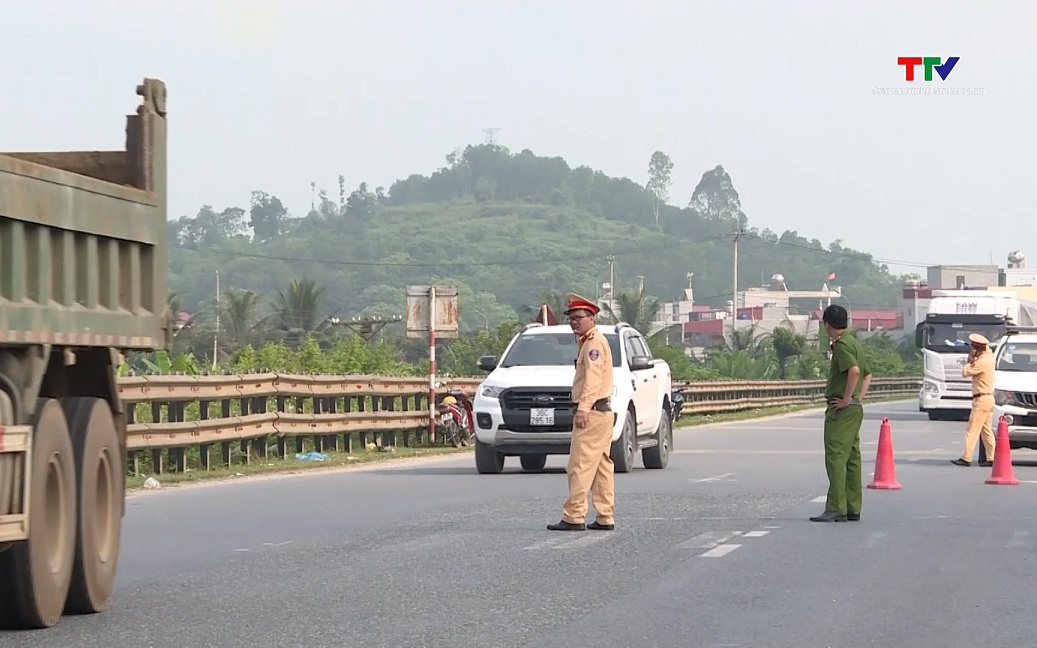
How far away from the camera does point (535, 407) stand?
72.7 feet

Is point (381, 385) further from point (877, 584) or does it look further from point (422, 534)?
point (877, 584)

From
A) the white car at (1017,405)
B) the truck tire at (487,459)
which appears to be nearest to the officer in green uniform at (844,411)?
the truck tire at (487,459)

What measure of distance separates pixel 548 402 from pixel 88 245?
12768mm

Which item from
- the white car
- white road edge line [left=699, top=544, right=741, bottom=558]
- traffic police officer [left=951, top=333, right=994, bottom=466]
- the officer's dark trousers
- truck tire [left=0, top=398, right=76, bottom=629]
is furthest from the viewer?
the white car

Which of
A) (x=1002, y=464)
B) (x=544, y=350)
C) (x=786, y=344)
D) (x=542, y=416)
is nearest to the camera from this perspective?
(x=1002, y=464)

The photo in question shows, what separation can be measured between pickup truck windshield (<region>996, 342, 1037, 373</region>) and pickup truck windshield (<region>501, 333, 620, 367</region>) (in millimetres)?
7136

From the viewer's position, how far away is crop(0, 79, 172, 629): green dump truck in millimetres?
8695

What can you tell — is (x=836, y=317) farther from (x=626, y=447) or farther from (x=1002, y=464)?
(x=626, y=447)

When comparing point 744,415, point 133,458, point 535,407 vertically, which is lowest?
point 744,415

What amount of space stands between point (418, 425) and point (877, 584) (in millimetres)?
19262

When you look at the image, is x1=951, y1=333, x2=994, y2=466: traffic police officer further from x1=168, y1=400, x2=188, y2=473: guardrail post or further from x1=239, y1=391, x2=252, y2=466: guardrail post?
x1=168, y1=400, x2=188, y2=473: guardrail post

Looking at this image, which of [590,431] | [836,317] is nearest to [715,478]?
[836,317]

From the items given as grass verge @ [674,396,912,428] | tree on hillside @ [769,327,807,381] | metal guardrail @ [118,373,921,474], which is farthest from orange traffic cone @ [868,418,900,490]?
tree on hillside @ [769,327,807,381]

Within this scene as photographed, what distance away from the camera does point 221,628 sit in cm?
911
